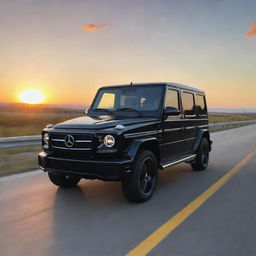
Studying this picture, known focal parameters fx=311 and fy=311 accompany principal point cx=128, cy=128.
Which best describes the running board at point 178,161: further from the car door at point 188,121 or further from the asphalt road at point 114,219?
the asphalt road at point 114,219

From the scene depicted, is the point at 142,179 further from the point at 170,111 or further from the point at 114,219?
the point at 170,111

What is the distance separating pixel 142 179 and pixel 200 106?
360 cm

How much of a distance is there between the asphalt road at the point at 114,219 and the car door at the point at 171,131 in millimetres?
693

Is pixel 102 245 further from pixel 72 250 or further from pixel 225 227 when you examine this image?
pixel 225 227

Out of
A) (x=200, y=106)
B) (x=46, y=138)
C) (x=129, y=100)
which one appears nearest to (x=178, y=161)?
(x=129, y=100)

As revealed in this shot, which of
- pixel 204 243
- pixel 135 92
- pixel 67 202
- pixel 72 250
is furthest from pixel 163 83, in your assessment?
pixel 72 250

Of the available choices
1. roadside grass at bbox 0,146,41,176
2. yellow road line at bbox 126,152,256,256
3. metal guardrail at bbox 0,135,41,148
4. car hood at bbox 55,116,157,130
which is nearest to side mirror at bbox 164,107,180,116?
car hood at bbox 55,116,157,130

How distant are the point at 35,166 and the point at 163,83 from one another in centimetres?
403

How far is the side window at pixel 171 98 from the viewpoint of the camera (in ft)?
19.6

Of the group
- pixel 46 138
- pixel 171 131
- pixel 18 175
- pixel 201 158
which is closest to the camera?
pixel 46 138

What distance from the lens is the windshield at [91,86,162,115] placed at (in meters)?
5.80

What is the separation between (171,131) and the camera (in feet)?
19.8

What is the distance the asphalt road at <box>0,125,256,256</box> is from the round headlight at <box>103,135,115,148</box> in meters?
0.96

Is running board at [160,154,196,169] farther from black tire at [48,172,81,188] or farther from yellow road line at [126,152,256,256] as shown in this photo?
black tire at [48,172,81,188]
